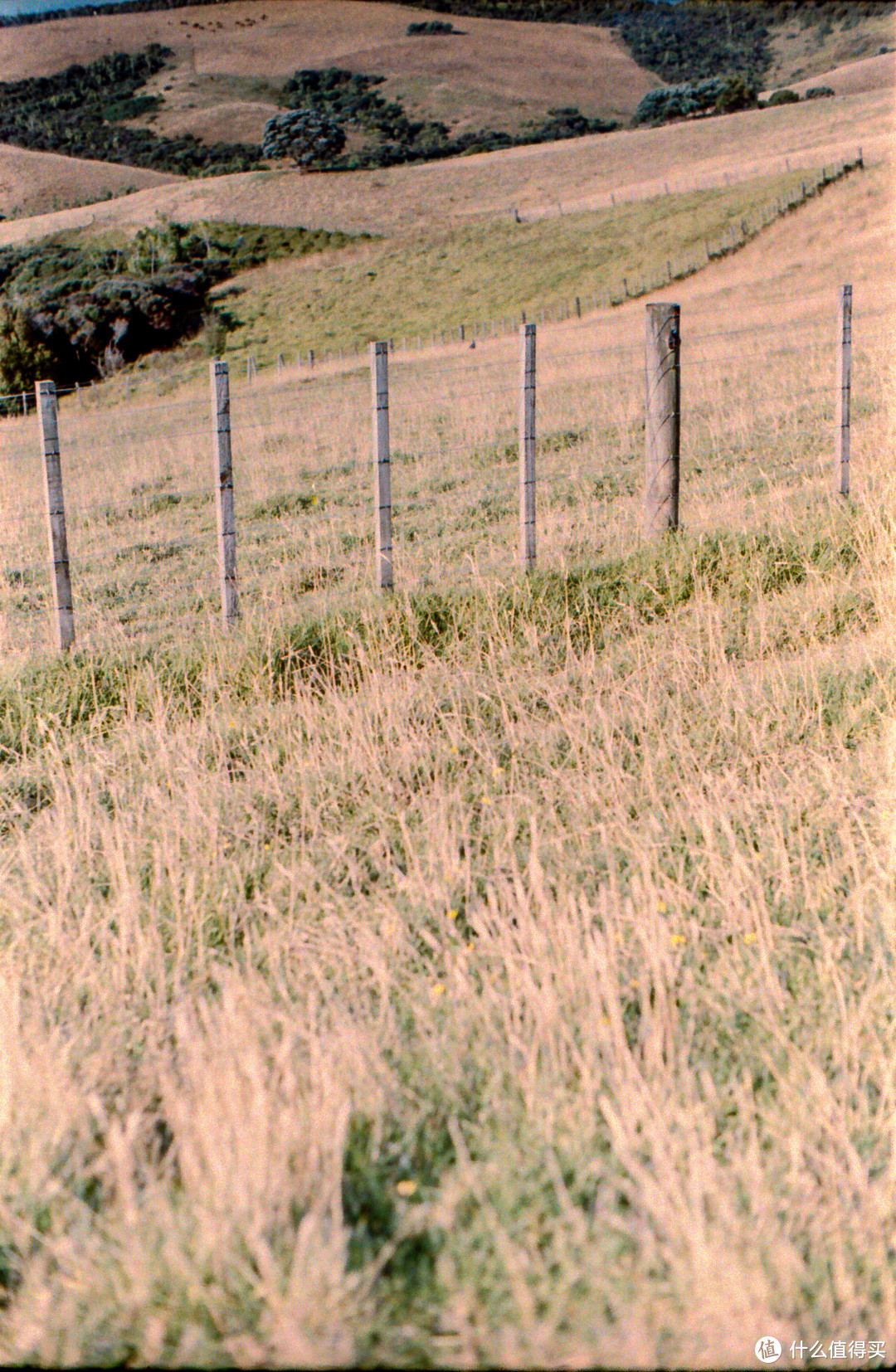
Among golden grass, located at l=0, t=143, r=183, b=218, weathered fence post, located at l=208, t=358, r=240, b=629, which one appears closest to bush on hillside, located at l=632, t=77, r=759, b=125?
golden grass, located at l=0, t=143, r=183, b=218

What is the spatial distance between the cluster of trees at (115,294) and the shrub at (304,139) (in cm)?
2320

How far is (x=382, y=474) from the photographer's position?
8.38 m

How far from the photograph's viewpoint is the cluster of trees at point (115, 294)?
2042 inches

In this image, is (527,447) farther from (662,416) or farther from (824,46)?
(824,46)

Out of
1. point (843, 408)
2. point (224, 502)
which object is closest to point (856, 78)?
point (843, 408)

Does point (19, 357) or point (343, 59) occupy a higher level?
point (343, 59)

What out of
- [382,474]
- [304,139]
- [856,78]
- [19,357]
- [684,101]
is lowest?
[19,357]

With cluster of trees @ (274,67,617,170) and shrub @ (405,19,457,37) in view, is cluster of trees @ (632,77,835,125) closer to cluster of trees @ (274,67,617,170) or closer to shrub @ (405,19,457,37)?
cluster of trees @ (274,67,617,170)

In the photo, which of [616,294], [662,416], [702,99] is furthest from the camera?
[702,99]

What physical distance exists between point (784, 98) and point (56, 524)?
10060cm

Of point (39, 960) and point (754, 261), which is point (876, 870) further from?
point (754, 261)

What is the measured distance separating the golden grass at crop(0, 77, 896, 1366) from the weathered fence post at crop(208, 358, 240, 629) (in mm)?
389

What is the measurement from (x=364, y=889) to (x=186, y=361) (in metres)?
51.8

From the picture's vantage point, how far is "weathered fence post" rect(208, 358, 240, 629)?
8.09 m
